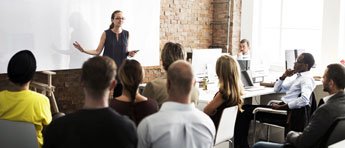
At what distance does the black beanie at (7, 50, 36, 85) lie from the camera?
8.37ft

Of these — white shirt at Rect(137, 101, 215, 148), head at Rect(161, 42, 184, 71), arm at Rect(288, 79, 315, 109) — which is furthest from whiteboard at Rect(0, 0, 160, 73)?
white shirt at Rect(137, 101, 215, 148)

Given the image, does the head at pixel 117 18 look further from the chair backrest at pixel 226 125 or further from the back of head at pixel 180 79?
the back of head at pixel 180 79

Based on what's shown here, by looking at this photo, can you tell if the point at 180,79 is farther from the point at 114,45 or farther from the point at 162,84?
the point at 114,45

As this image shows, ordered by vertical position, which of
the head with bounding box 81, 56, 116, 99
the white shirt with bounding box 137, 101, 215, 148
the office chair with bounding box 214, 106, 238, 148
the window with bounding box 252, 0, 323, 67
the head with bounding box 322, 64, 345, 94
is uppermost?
the window with bounding box 252, 0, 323, 67

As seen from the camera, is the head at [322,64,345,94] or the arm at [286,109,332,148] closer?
the arm at [286,109,332,148]

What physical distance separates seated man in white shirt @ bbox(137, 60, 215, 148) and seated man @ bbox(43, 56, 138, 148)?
0.59 feet

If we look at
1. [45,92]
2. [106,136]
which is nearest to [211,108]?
[106,136]

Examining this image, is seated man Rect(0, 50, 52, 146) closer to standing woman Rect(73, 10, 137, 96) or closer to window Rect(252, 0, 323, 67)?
standing woman Rect(73, 10, 137, 96)

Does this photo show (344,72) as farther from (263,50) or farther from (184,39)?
(263,50)

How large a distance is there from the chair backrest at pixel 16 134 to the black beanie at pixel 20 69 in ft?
1.04

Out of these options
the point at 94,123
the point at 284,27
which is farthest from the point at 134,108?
the point at 284,27

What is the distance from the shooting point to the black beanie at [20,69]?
2551mm

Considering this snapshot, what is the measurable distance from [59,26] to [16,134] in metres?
2.99

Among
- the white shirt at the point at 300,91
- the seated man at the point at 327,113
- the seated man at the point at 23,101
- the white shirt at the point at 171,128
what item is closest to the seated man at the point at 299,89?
the white shirt at the point at 300,91
